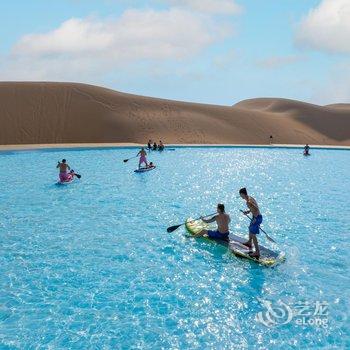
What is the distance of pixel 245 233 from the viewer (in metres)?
13.7

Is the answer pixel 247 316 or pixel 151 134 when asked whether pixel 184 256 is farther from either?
pixel 151 134

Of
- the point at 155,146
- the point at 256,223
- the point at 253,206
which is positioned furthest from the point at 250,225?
the point at 155,146

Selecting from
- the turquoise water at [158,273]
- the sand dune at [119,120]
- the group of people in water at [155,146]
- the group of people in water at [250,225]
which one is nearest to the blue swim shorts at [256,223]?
the group of people in water at [250,225]

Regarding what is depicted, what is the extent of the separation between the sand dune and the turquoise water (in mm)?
37625

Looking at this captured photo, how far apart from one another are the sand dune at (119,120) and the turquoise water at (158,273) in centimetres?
3762

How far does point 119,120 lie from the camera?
6141cm

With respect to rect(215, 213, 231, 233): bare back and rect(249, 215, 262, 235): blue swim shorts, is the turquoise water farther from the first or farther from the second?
rect(249, 215, 262, 235): blue swim shorts

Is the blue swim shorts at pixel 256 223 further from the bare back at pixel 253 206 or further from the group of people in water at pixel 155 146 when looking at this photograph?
the group of people in water at pixel 155 146

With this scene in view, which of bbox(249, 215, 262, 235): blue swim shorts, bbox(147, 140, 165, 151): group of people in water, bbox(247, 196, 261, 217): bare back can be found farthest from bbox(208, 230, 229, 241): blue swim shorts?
bbox(147, 140, 165, 151): group of people in water

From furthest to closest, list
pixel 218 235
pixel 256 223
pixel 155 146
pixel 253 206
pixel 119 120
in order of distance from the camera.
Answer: pixel 119 120 < pixel 155 146 < pixel 218 235 < pixel 256 223 < pixel 253 206

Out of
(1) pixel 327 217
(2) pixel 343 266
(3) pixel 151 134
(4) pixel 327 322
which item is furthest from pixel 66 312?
(3) pixel 151 134

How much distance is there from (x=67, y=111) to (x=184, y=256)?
55247mm

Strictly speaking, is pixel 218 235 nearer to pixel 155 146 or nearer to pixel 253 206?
pixel 253 206

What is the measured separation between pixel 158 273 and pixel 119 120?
5275 centimetres
